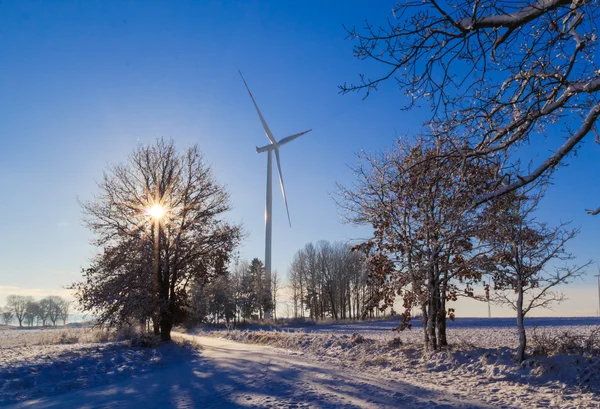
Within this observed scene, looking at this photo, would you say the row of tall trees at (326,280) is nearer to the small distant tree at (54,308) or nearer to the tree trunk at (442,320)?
the tree trunk at (442,320)

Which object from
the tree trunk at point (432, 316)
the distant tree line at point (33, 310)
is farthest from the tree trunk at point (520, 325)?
the distant tree line at point (33, 310)

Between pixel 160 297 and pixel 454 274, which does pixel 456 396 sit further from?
pixel 160 297

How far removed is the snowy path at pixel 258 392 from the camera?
285 inches

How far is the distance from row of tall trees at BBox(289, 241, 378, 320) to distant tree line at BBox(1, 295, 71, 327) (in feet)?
253

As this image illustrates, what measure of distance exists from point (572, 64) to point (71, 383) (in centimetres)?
1220

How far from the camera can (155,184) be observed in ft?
65.1

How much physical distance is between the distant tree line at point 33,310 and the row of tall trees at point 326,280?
7714cm

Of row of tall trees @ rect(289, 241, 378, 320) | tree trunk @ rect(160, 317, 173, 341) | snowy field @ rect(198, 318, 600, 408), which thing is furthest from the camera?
row of tall trees @ rect(289, 241, 378, 320)

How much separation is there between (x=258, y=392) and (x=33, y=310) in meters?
131

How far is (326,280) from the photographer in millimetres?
71875

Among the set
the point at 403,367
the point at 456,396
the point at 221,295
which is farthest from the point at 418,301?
the point at 221,295

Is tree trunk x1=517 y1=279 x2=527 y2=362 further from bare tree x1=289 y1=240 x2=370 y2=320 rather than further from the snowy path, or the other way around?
bare tree x1=289 y1=240 x2=370 y2=320

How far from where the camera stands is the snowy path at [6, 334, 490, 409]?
723 cm

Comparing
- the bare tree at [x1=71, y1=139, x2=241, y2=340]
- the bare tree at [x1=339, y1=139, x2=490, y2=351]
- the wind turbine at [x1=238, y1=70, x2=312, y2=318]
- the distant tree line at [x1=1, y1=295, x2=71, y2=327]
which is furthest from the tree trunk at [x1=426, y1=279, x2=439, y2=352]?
the distant tree line at [x1=1, y1=295, x2=71, y2=327]
